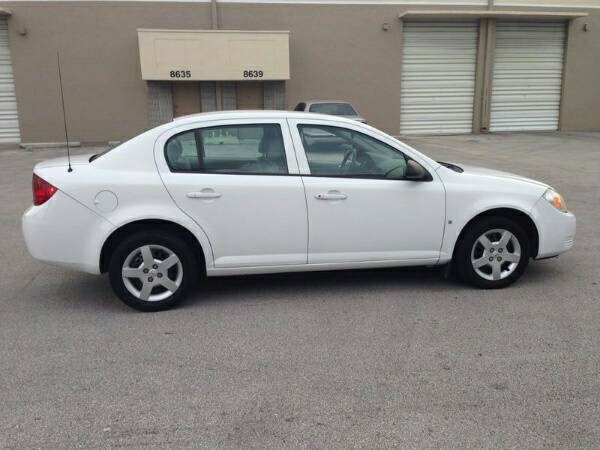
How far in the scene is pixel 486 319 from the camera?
4.45 meters

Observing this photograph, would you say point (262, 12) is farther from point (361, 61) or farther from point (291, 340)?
point (291, 340)

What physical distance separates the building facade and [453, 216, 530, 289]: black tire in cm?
1714

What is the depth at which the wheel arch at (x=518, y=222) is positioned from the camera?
5078mm

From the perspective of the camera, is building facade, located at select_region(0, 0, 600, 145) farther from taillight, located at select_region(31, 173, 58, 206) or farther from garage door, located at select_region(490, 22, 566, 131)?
taillight, located at select_region(31, 173, 58, 206)

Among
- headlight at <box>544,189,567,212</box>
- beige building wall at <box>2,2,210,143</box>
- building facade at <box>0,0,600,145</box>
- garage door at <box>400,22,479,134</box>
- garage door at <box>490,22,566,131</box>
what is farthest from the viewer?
garage door at <box>490,22,566,131</box>

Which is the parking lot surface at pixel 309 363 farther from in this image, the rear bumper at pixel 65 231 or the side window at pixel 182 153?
the side window at pixel 182 153

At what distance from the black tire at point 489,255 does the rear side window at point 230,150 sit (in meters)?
1.69

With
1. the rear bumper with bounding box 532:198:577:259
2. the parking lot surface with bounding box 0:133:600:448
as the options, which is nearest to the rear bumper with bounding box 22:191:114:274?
the parking lot surface with bounding box 0:133:600:448

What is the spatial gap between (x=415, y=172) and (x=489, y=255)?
102 cm

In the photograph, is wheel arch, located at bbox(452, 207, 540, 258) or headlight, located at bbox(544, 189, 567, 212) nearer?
wheel arch, located at bbox(452, 207, 540, 258)

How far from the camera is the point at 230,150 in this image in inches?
189

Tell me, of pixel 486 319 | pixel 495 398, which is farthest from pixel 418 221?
pixel 495 398

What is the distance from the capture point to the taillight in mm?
4497

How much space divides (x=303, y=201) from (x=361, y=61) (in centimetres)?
1894
